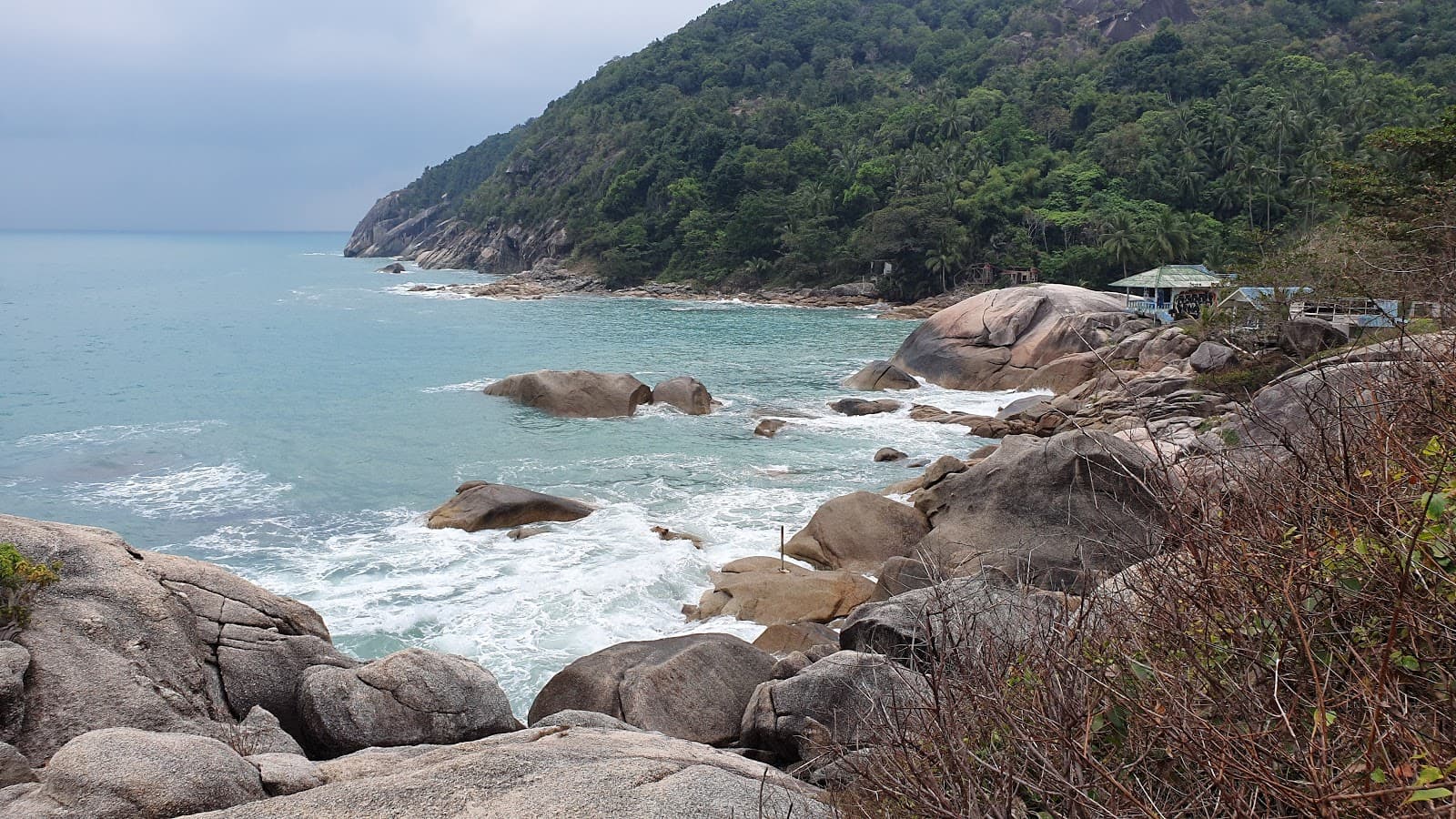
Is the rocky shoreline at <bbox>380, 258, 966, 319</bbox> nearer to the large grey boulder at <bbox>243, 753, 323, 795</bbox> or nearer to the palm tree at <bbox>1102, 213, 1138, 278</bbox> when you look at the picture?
the palm tree at <bbox>1102, 213, 1138, 278</bbox>

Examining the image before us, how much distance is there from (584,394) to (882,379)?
9.35 m

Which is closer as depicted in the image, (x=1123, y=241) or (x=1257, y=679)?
(x=1257, y=679)

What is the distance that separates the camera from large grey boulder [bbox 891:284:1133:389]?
92.1ft

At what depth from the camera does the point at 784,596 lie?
461 inches

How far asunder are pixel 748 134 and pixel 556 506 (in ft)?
225

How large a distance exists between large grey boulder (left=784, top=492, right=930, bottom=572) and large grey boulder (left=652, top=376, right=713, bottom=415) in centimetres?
1122

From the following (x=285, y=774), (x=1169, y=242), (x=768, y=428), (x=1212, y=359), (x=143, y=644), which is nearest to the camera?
(x=285, y=774)

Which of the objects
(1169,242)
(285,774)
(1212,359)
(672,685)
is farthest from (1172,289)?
Result: (285,774)

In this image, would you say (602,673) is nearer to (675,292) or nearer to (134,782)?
(134,782)

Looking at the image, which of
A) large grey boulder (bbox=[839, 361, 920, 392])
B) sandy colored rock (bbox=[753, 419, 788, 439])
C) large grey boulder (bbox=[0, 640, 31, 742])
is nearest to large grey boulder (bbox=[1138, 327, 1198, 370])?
large grey boulder (bbox=[839, 361, 920, 392])

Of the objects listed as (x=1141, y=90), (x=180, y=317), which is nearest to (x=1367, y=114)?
(x=1141, y=90)

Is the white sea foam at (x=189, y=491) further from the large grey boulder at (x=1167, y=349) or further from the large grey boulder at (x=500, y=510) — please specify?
the large grey boulder at (x=1167, y=349)

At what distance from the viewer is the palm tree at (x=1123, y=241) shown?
47.6 meters

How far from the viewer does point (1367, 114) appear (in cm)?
5241
